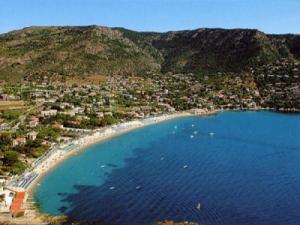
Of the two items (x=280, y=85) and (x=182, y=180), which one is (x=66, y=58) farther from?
(x=182, y=180)

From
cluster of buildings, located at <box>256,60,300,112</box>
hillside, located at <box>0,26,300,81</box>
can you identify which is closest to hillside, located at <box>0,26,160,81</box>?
hillside, located at <box>0,26,300,81</box>

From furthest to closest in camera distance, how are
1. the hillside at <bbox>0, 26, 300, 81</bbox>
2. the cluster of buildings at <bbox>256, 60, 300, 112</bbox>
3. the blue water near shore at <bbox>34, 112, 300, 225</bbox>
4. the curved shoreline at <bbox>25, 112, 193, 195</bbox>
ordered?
the hillside at <bbox>0, 26, 300, 81</bbox>
the cluster of buildings at <bbox>256, 60, 300, 112</bbox>
the curved shoreline at <bbox>25, 112, 193, 195</bbox>
the blue water near shore at <bbox>34, 112, 300, 225</bbox>

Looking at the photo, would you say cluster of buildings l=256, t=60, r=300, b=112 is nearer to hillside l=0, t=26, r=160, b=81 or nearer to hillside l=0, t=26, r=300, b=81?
hillside l=0, t=26, r=300, b=81

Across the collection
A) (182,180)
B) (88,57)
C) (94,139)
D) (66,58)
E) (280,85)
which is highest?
(88,57)

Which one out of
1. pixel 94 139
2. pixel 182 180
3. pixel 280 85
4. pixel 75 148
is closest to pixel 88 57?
pixel 280 85

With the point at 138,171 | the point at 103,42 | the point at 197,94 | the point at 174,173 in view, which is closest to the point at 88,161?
the point at 138,171

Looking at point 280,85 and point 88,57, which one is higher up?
point 88,57

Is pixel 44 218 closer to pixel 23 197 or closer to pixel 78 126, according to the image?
pixel 23 197

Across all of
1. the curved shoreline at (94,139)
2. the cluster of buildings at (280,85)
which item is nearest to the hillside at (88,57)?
the cluster of buildings at (280,85)

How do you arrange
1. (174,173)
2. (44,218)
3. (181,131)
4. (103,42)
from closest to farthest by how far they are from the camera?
(44,218) < (174,173) < (181,131) < (103,42)
